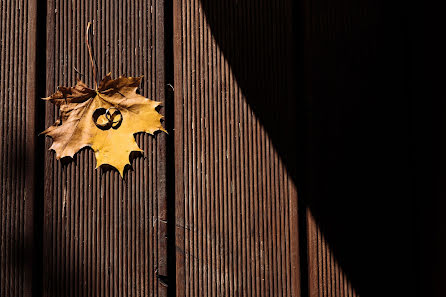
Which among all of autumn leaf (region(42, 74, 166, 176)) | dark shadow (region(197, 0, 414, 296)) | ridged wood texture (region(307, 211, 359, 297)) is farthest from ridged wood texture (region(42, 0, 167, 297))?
ridged wood texture (region(307, 211, 359, 297))

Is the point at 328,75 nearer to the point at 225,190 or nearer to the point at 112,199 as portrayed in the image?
the point at 225,190

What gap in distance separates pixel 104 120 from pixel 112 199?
8.2 inches

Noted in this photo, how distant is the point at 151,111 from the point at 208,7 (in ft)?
1.03

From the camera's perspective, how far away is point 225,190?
0.77 meters

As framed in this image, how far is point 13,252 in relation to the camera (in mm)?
785

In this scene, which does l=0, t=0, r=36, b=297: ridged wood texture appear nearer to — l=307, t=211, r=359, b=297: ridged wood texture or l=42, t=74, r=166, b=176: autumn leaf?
l=42, t=74, r=166, b=176: autumn leaf

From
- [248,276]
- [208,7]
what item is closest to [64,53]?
[208,7]

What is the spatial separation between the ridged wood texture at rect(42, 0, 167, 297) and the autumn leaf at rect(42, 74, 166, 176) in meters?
0.02

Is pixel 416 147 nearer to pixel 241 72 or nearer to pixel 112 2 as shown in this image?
pixel 241 72

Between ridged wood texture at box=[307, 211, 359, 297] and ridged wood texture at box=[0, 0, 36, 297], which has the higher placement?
ridged wood texture at box=[0, 0, 36, 297]

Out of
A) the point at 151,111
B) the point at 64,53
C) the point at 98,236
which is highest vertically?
the point at 64,53

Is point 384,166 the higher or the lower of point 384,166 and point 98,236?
the higher

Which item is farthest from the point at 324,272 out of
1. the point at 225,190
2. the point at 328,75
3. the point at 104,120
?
the point at 104,120

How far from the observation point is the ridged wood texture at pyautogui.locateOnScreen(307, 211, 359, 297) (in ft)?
2.48
